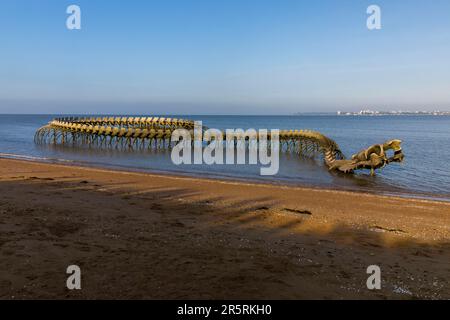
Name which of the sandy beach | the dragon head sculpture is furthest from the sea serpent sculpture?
the sandy beach

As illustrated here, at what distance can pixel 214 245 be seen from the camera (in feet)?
23.6

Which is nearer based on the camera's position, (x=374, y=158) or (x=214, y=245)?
(x=214, y=245)

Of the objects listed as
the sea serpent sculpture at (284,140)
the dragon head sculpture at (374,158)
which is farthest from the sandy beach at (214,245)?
the sea serpent sculpture at (284,140)

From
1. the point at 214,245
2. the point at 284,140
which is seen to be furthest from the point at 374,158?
the point at 214,245

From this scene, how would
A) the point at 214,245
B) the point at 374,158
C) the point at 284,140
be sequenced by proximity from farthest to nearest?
the point at 284,140, the point at 374,158, the point at 214,245

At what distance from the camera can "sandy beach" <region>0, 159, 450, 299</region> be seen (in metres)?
5.29

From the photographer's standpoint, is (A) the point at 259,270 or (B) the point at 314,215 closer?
(A) the point at 259,270

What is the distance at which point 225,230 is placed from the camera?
8484 millimetres

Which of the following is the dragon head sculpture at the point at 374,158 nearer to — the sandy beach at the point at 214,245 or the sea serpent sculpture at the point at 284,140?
the sea serpent sculpture at the point at 284,140

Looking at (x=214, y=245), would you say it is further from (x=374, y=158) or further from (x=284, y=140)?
(x=284, y=140)

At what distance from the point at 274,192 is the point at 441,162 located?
70.4 ft

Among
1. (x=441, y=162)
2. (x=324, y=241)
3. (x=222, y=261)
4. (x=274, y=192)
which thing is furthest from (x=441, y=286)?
(x=441, y=162)

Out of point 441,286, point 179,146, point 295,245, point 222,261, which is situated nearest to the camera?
point 441,286
